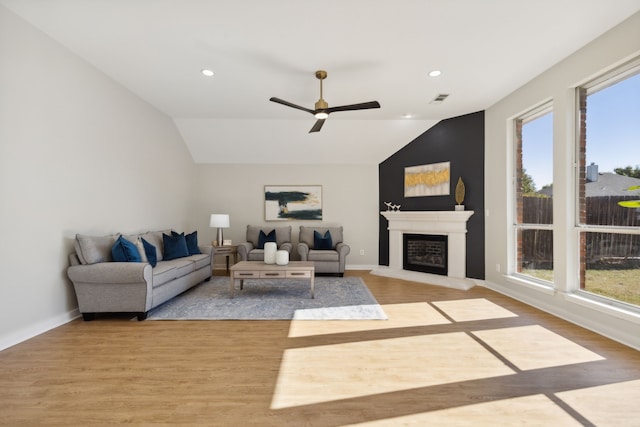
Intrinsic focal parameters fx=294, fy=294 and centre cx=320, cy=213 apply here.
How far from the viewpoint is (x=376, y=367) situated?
227cm

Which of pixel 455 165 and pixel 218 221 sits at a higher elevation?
pixel 455 165

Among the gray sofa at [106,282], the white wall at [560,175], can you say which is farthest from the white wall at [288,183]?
the gray sofa at [106,282]

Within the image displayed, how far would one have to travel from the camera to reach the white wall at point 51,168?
8.75 feet

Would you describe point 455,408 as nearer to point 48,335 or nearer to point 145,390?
point 145,390

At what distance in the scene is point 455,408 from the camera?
5.87 ft

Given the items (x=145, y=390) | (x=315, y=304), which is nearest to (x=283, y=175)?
(x=315, y=304)

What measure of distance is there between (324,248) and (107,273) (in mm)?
3631

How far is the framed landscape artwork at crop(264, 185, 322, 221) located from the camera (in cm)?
661

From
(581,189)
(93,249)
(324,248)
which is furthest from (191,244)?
(581,189)

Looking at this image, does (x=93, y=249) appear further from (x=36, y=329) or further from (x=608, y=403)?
(x=608, y=403)

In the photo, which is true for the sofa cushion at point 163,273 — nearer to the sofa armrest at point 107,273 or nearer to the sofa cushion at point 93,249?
the sofa armrest at point 107,273

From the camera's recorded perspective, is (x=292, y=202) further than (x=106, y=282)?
Yes

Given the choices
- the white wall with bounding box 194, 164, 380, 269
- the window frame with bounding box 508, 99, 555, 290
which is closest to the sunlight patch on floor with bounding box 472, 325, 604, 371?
the window frame with bounding box 508, 99, 555, 290

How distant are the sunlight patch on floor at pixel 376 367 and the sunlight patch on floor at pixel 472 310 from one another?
708 millimetres
